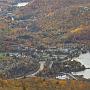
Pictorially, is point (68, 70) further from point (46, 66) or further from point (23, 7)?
point (23, 7)

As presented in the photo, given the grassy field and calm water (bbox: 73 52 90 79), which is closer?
the grassy field

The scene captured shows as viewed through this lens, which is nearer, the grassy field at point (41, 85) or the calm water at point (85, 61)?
the grassy field at point (41, 85)

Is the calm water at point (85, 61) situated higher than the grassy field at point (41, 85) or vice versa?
the grassy field at point (41, 85)

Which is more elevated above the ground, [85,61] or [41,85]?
[41,85]

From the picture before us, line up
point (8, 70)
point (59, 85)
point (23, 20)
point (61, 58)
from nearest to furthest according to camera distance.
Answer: point (59, 85) → point (8, 70) → point (61, 58) → point (23, 20)

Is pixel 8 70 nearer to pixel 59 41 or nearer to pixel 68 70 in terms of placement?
pixel 68 70

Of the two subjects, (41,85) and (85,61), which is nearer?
(41,85)

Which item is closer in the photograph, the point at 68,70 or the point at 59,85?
the point at 59,85

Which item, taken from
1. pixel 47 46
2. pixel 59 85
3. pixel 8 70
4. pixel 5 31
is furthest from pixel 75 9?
pixel 59 85

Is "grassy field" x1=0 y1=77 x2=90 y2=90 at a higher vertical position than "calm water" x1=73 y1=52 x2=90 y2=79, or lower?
higher

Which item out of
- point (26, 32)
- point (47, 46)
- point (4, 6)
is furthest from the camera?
point (4, 6)
